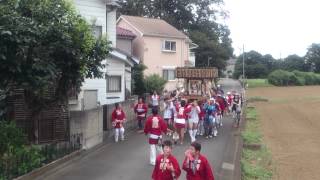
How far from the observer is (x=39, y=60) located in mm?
14078

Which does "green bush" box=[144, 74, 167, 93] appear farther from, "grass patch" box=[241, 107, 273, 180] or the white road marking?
the white road marking

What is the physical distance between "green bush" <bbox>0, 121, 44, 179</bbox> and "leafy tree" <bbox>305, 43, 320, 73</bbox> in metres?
99.8

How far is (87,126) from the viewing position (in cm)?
1841

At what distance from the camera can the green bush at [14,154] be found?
1259cm

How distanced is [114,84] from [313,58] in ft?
287

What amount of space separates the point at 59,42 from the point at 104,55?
2352 mm

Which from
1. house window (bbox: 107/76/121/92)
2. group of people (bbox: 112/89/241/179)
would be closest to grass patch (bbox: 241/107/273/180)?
group of people (bbox: 112/89/241/179)

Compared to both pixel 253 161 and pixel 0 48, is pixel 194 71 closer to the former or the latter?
pixel 253 161

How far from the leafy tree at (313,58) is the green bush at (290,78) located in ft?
68.2

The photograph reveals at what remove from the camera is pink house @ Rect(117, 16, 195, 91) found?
160 ft

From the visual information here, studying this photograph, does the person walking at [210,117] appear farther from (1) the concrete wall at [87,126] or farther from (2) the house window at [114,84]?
(2) the house window at [114,84]

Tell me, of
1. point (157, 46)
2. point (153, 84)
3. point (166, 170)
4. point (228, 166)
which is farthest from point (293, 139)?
point (157, 46)

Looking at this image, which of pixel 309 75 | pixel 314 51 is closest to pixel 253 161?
pixel 309 75

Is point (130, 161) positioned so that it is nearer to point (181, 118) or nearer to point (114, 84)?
point (181, 118)
